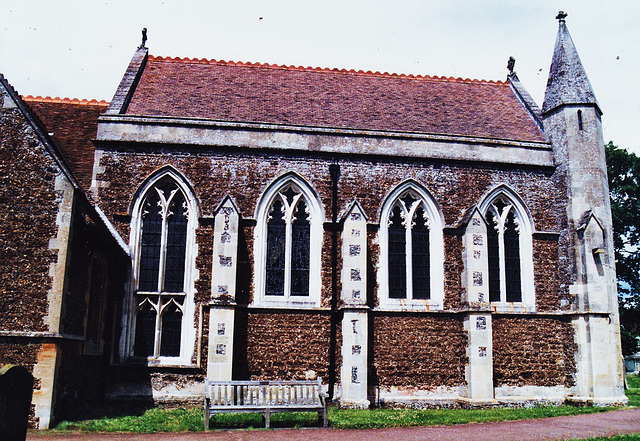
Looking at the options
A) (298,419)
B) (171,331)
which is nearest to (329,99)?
(171,331)

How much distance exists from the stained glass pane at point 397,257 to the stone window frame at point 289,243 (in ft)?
Result: 6.41

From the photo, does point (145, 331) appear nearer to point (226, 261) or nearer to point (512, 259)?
point (226, 261)

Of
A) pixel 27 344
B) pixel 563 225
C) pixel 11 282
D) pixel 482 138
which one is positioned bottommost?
pixel 27 344

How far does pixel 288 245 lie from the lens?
1576 centimetres

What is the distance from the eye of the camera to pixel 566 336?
16266 mm

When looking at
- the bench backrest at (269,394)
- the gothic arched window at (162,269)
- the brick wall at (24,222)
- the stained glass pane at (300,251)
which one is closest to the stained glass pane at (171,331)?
the gothic arched window at (162,269)

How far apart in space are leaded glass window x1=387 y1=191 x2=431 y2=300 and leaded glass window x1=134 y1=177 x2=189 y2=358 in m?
5.46

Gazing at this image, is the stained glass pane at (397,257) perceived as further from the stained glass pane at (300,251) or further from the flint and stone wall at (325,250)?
the stained glass pane at (300,251)

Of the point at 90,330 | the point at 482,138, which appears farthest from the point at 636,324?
the point at 90,330

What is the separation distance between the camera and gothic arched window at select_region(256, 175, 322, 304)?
50.9ft

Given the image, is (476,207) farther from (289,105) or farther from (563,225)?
(289,105)

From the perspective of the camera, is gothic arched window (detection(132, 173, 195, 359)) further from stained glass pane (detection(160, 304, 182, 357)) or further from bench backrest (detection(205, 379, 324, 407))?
bench backrest (detection(205, 379, 324, 407))

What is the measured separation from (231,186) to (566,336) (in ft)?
32.2

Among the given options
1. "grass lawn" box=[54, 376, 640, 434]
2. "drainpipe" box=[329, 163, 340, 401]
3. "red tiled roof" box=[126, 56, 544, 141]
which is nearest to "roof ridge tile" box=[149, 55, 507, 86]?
"red tiled roof" box=[126, 56, 544, 141]
